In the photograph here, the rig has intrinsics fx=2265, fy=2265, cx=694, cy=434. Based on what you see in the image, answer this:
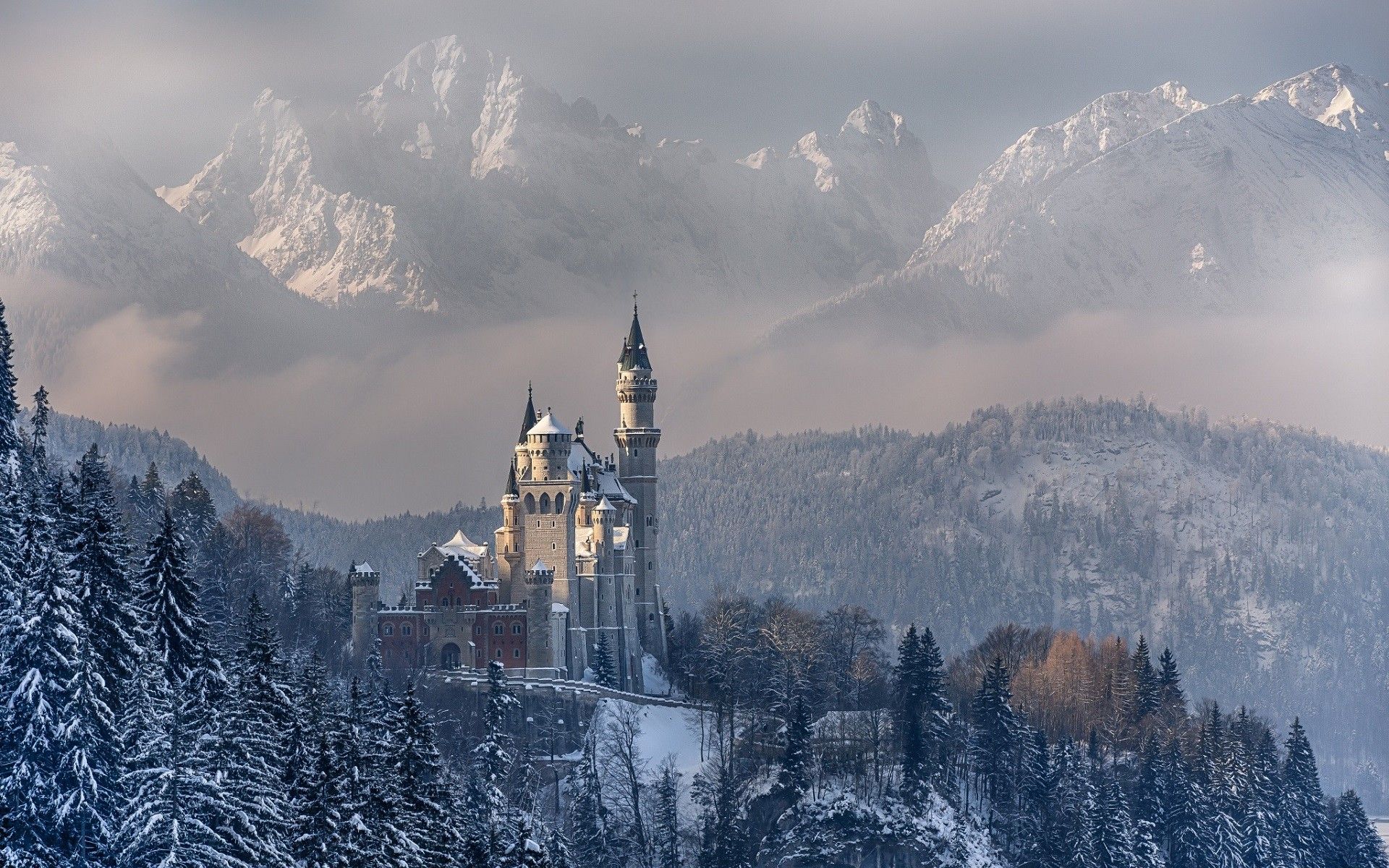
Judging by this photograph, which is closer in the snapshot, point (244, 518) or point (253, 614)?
point (253, 614)

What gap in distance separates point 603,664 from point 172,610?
74.0 metres

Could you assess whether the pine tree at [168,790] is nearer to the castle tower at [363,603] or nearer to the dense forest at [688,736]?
the dense forest at [688,736]

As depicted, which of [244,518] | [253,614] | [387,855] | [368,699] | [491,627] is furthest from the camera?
[244,518]

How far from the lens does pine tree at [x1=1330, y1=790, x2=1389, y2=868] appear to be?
149 metres

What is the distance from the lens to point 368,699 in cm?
10225

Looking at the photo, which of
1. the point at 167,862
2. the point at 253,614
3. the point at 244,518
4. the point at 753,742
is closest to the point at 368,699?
the point at 253,614

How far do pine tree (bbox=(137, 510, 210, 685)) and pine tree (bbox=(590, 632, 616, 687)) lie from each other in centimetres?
7025

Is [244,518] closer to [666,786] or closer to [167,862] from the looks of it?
[666,786]

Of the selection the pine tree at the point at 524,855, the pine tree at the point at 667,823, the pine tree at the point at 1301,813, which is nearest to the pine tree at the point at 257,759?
the pine tree at the point at 524,855

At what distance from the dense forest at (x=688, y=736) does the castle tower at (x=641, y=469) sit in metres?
3.67


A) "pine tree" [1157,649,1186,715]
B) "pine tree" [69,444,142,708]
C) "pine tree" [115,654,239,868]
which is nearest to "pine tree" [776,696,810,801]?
"pine tree" [1157,649,1186,715]

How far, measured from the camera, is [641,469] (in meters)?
166

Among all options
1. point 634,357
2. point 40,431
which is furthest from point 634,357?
point 40,431

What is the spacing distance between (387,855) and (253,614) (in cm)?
1435
